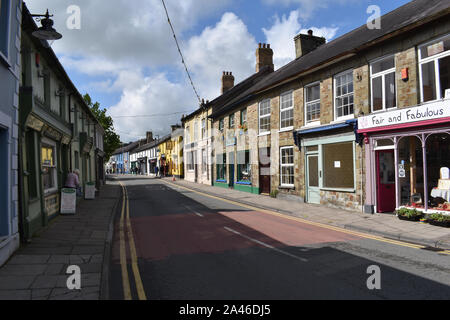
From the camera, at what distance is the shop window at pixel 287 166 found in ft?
55.6

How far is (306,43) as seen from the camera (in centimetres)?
2175

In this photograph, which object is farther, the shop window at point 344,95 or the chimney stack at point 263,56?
the chimney stack at point 263,56

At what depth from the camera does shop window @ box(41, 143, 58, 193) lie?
429 inches

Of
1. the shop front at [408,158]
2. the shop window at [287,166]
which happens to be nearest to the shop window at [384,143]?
the shop front at [408,158]

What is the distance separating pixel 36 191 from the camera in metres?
9.23

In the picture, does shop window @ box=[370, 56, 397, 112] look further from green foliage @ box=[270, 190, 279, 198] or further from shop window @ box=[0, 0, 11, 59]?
shop window @ box=[0, 0, 11, 59]

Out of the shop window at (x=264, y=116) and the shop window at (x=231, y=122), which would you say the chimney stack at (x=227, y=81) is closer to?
the shop window at (x=231, y=122)

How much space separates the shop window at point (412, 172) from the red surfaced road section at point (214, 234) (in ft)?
12.5

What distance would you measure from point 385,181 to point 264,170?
841 centimetres

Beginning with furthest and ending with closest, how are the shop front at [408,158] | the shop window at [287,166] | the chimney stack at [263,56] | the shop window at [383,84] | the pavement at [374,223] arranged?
the chimney stack at [263,56], the shop window at [287,166], the shop window at [383,84], the shop front at [408,158], the pavement at [374,223]
